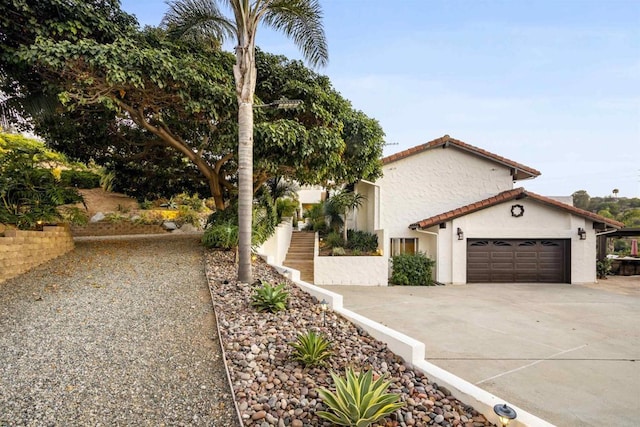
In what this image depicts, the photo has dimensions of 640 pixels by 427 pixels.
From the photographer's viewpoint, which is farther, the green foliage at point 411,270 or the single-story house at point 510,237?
the single-story house at point 510,237

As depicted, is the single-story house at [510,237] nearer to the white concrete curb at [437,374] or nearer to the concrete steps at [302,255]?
the concrete steps at [302,255]

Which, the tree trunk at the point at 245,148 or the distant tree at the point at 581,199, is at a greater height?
the distant tree at the point at 581,199

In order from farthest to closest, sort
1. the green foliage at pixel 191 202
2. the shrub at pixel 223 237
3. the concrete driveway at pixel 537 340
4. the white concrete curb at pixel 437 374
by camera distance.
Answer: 1. the green foliage at pixel 191 202
2. the shrub at pixel 223 237
3. the concrete driveway at pixel 537 340
4. the white concrete curb at pixel 437 374

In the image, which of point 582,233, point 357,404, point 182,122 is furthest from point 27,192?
point 582,233

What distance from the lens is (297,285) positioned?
7395 millimetres

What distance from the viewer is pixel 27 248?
718 cm

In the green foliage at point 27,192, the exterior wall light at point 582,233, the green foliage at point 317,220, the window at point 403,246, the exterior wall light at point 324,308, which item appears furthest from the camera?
the green foliage at point 317,220

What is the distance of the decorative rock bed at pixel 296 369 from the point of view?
306 centimetres

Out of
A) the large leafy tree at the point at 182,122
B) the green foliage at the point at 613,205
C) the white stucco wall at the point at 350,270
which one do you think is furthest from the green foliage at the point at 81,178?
the green foliage at the point at 613,205

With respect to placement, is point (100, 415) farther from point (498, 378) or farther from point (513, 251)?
point (513, 251)

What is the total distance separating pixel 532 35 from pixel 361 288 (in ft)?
35.9

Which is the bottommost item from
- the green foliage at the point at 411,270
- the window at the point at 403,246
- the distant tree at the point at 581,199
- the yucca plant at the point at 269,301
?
the green foliage at the point at 411,270

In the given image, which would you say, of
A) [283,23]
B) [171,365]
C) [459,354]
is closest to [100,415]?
[171,365]

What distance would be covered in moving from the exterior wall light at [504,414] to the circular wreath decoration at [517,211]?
40.9 feet
